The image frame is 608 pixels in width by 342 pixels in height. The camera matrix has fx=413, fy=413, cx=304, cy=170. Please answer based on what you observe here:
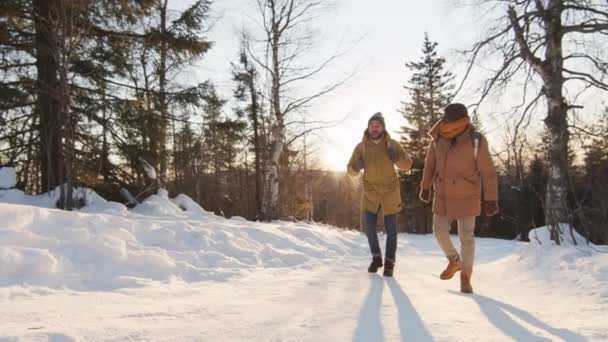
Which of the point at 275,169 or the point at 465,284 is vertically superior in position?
the point at 275,169

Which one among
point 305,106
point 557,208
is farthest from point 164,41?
point 557,208

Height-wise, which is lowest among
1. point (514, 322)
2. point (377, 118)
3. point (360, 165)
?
point (514, 322)

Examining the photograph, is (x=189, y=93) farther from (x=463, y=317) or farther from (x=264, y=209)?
(x=463, y=317)

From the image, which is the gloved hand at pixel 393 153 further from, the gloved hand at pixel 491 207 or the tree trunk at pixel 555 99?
the tree trunk at pixel 555 99

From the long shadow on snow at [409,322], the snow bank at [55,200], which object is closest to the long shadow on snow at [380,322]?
the long shadow on snow at [409,322]

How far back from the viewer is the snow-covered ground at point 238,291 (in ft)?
7.72

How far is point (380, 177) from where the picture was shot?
189 inches

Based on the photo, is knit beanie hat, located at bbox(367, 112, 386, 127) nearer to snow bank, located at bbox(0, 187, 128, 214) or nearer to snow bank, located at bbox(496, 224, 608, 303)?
snow bank, located at bbox(496, 224, 608, 303)

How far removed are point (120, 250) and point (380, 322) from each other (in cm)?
298

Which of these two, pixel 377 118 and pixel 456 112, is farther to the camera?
pixel 377 118

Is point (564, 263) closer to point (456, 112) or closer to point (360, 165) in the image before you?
point (456, 112)

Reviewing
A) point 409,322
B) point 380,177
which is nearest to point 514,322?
point 409,322

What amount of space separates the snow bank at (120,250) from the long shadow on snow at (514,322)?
260 centimetres

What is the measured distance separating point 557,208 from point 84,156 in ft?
30.6
